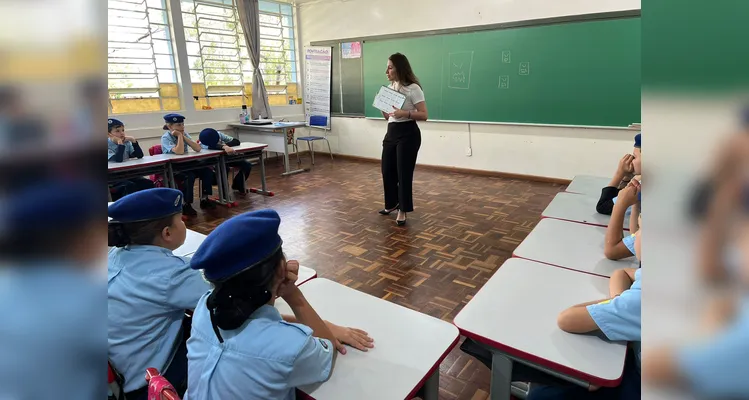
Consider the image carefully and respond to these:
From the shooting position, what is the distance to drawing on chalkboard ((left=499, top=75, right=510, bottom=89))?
5708 mm

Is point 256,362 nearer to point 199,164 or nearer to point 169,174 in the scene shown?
point 169,174

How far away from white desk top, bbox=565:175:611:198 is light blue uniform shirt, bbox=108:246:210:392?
237 centimetres

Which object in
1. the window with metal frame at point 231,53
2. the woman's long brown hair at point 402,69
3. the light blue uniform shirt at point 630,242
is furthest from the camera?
the window with metal frame at point 231,53

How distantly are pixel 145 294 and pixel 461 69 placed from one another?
5514mm

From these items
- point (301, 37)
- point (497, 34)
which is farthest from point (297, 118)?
point (497, 34)

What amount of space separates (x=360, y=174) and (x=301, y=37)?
10.5 ft

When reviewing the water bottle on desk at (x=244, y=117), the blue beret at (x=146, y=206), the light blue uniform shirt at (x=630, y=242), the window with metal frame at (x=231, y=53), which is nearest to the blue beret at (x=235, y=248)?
the blue beret at (x=146, y=206)

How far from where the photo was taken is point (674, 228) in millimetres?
177

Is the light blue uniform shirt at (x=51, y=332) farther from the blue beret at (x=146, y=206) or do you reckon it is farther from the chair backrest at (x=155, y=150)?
the chair backrest at (x=155, y=150)

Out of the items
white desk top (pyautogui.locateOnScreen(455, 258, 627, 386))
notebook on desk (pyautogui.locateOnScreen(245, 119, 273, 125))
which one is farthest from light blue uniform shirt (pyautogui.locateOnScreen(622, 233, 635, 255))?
notebook on desk (pyautogui.locateOnScreen(245, 119, 273, 125))

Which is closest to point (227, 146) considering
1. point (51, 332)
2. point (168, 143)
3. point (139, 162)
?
point (168, 143)

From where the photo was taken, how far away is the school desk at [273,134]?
20.7 ft

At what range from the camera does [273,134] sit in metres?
6.49

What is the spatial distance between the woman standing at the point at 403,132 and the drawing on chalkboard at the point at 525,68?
91.4 inches
